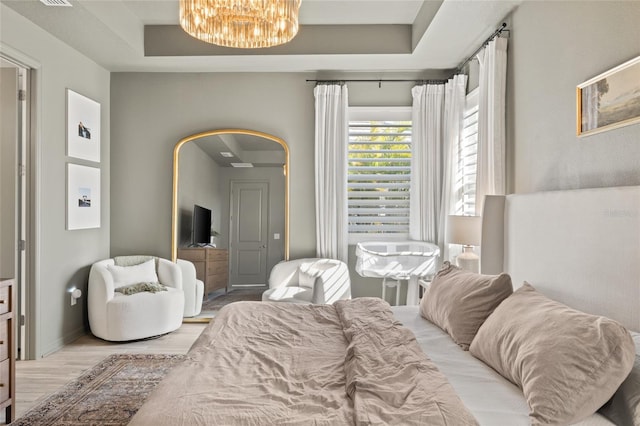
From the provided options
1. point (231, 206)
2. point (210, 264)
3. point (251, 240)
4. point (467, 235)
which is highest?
point (231, 206)

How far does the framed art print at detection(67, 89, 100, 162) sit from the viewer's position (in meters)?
4.18

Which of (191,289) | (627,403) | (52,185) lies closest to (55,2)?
(52,185)

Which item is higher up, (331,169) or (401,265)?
(331,169)

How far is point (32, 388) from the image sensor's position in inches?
125

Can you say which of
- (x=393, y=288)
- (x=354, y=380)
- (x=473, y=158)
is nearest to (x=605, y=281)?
(x=354, y=380)

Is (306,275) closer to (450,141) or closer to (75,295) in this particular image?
(450,141)

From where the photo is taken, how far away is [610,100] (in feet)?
7.29

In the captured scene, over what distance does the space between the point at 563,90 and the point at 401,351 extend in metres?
1.81

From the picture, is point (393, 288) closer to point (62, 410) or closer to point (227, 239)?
point (227, 239)

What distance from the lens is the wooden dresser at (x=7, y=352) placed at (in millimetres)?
2645

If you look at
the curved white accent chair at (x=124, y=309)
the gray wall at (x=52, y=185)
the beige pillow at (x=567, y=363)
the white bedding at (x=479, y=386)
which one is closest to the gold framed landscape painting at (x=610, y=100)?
the beige pillow at (x=567, y=363)

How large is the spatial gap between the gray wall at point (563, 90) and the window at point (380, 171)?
5.37 feet

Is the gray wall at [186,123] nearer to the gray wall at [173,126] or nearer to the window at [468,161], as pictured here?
the gray wall at [173,126]

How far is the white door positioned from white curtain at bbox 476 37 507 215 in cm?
223
